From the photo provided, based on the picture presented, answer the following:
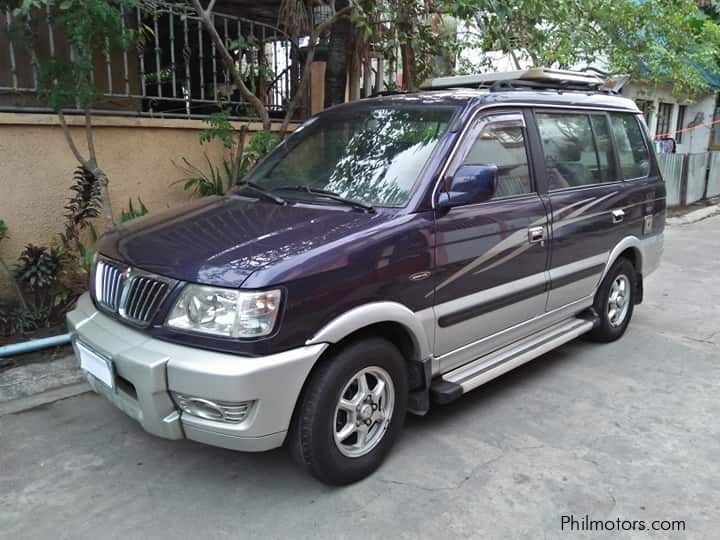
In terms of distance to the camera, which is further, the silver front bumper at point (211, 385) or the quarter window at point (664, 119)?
the quarter window at point (664, 119)

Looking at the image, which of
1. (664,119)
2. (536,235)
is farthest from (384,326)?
(664,119)

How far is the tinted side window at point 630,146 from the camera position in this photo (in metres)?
4.93

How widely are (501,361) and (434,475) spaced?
0.96 meters

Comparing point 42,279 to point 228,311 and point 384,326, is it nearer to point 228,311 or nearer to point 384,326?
point 228,311

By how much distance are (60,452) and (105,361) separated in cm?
94

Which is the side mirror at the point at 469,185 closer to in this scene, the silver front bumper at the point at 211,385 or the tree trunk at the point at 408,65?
the silver front bumper at the point at 211,385

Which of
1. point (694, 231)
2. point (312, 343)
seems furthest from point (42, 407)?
point (694, 231)

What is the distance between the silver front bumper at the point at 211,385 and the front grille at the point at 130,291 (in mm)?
122

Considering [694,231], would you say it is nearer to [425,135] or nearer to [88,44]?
[425,135]

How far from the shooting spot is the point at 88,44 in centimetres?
454

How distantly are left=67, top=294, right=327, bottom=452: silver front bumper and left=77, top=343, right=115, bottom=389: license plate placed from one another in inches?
2.7

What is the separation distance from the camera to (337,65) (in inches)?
292

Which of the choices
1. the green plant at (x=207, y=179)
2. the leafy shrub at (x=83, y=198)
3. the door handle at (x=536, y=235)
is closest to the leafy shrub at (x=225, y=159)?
the green plant at (x=207, y=179)

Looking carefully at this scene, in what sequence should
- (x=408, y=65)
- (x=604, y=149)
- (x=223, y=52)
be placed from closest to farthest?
(x=604, y=149) < (x=223, y=52) < (x=408, y=65)
